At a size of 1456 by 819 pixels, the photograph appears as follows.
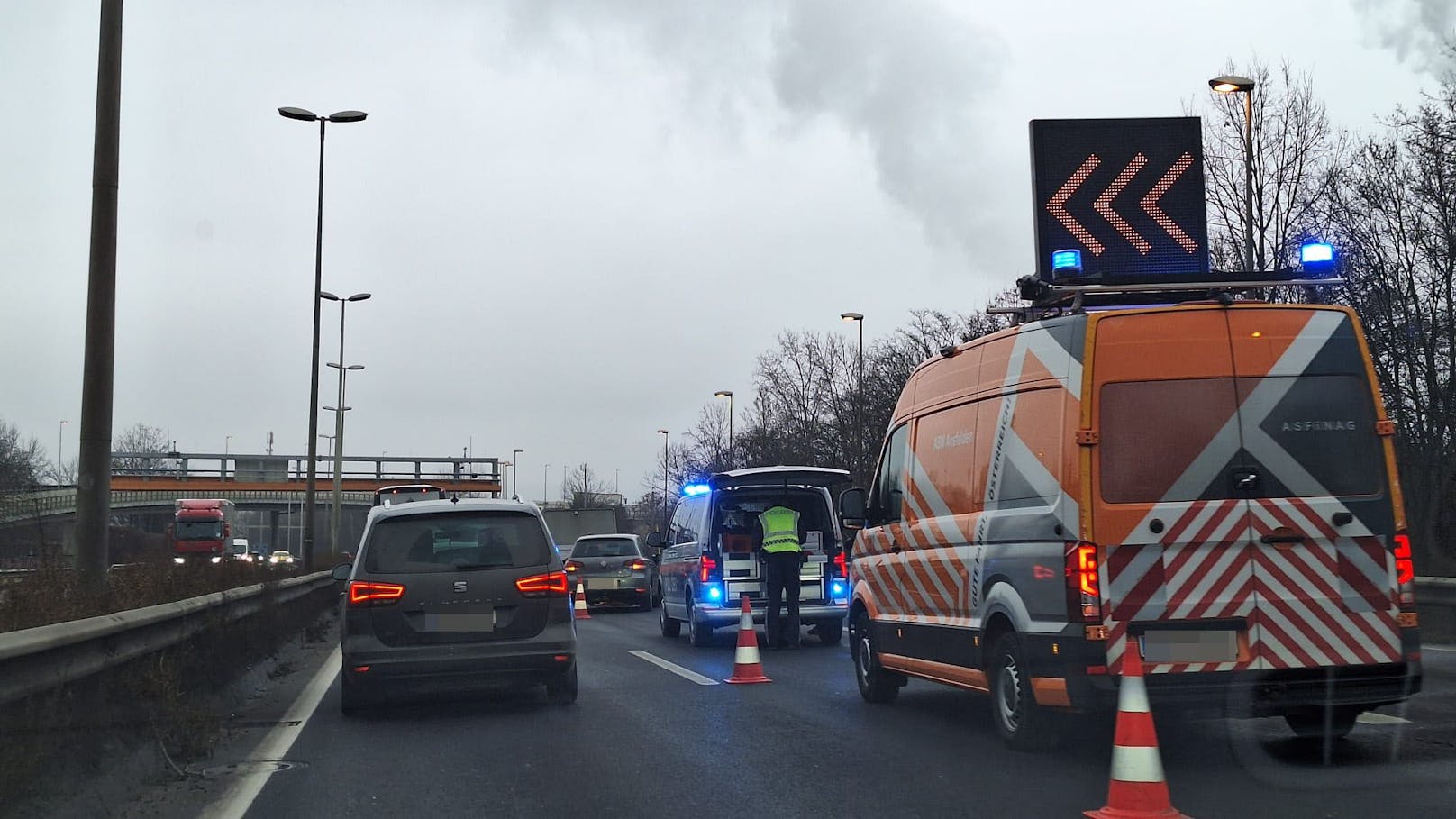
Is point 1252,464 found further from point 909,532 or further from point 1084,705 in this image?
point 909,532

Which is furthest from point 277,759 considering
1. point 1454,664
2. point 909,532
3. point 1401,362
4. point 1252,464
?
point 1401,362

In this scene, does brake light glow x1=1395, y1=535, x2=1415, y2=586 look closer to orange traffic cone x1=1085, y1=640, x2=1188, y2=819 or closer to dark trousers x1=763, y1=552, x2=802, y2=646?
orange traffic cone x1=1085, y1=640, x2=1188, y2=819

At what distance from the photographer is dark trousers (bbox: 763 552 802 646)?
16641 mm

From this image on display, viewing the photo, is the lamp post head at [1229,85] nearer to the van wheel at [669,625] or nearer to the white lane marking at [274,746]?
the van wheel at [669,625]

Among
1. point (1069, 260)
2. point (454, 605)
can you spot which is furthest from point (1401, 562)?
point (454, 605)

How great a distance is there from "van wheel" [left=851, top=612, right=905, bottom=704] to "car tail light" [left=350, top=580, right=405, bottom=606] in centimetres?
352

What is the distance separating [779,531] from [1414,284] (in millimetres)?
19863

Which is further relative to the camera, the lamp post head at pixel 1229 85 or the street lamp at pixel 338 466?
the street lamp at pixel 338 466

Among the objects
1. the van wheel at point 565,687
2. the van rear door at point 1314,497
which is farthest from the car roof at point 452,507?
the van rear door at point 1314,497

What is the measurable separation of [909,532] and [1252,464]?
9.80ft

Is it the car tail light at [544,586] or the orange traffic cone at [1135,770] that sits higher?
the car tail light at [544,586]

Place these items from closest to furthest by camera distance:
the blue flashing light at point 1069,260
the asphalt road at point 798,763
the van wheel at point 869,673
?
the asphalt road at point 798,763, the blue flashing light at point 1069,260, the van wheel at point 869,673

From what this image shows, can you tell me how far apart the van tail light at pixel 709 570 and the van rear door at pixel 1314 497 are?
1070 cm

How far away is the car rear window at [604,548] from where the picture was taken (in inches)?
1111
